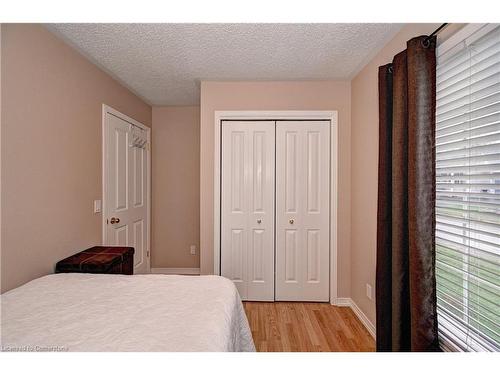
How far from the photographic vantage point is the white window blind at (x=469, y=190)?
1.16 m

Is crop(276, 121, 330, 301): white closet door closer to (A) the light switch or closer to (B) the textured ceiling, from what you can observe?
(B) the textured ceiling

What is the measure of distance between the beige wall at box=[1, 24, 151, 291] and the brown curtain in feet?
7.56

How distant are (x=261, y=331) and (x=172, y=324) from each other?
150 centimetres

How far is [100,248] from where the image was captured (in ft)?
7.92

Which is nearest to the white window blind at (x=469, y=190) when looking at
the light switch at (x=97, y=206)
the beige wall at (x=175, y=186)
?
the light switch at (x=97, y=206)

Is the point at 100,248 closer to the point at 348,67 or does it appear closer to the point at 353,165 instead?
the point at 353,165

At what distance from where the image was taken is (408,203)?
4.97 feet

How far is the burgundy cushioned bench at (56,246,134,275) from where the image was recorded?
6.39 ft

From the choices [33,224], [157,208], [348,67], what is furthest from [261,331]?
[348,67]

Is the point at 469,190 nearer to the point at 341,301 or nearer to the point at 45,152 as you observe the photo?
the point at 341,301

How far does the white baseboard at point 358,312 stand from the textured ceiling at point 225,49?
238cm

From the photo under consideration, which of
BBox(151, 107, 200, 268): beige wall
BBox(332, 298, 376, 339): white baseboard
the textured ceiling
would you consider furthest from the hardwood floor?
the textured ceiling
